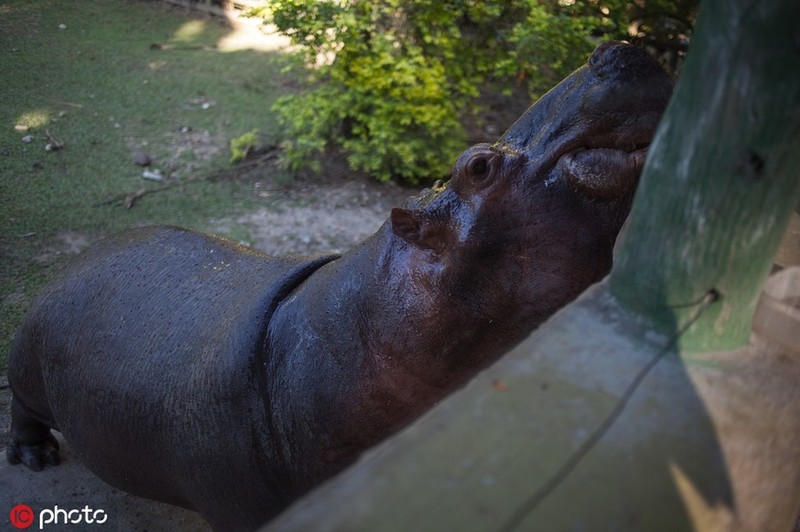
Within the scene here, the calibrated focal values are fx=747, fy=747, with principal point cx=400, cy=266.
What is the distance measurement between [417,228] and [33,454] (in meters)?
2.34

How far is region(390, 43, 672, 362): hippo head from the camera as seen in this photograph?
188 cm

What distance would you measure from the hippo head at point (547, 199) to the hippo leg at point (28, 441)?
7.30 ft

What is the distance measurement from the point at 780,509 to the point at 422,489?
621 mm

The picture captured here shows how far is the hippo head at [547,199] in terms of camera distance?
74.0 inches

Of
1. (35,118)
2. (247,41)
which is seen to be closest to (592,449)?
(35,118)

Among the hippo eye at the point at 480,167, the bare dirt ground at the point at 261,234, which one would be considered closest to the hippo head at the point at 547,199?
the hippo eye at the point at 480,167

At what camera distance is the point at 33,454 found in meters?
3.37

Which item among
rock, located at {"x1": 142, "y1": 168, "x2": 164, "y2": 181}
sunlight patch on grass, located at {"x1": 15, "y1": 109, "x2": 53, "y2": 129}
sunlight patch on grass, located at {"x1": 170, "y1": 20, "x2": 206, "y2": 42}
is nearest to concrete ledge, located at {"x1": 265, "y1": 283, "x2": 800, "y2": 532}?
rock, located at {"x1": 142, "y1": 168, "x2": 164, "y2": 181}

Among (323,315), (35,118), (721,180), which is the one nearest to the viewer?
(721,180)

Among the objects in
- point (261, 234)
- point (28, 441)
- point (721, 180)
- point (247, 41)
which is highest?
point (721, 180)

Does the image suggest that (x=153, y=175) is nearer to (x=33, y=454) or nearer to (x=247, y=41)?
(x=33, y=454)

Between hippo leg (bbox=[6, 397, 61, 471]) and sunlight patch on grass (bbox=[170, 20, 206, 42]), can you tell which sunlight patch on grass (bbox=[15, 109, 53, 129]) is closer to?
sunlight patch on grass (bbox=[170, 20, 206, 42])

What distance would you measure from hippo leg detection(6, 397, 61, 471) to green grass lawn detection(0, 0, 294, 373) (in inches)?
35.3

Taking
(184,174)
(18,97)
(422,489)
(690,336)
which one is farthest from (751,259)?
(18,97)
